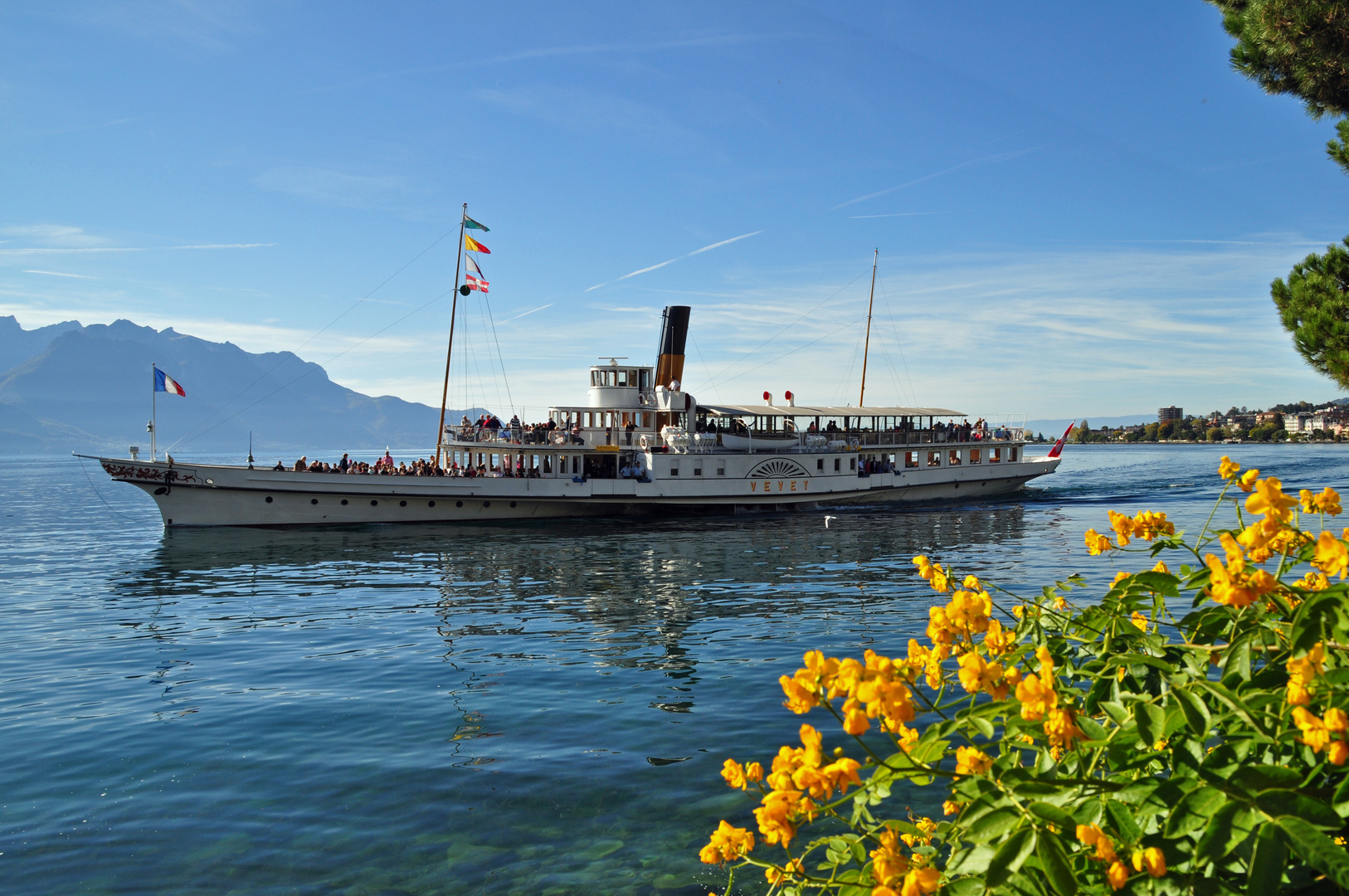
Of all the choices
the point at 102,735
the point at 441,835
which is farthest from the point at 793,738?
the point at 102,735

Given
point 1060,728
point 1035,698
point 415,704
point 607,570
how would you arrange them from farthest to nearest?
point 607,570, point 415,704, point 1060,728, point 1035,698

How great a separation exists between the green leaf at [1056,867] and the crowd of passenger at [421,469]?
38675mm

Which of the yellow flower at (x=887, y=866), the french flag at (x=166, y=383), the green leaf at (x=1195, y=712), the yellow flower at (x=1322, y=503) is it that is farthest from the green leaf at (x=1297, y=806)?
the french flag at (x=166, y=383)

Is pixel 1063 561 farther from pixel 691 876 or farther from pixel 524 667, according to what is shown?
pixel 691 876

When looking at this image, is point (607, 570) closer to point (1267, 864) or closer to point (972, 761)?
point (972, 761)

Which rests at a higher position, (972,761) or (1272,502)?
(1272,502)

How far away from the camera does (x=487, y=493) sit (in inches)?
1610

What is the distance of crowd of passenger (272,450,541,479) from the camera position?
39.5 meters

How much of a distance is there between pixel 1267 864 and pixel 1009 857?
2.17ft

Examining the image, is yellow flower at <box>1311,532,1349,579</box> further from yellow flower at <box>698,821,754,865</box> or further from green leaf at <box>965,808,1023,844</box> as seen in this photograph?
yellow flower at <box>698,821,754,865</box>

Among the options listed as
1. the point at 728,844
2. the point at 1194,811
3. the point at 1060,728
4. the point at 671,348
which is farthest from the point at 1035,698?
the point at 671,348

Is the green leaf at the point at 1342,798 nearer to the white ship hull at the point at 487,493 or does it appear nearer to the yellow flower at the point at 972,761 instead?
the yellow flower at the point at 972,761

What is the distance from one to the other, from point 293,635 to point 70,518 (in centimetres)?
4903

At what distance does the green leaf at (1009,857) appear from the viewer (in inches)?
94.1
